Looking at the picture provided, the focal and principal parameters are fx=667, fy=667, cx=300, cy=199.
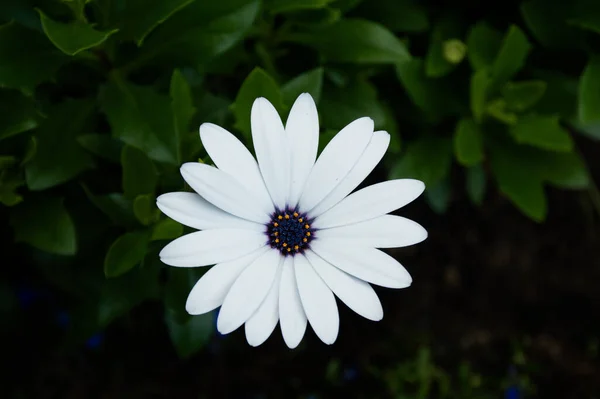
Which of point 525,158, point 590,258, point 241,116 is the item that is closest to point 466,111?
point 525,158

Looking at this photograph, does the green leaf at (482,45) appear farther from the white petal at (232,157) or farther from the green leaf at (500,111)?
the white petal at (232,157)

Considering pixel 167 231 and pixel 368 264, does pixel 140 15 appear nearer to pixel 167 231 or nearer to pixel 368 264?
pixel 167 231

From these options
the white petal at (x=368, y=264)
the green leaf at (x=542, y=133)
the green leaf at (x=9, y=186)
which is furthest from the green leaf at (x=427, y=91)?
the green leaf at (x=9, y=186)

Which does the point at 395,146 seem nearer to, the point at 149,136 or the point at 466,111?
the point at 466,111

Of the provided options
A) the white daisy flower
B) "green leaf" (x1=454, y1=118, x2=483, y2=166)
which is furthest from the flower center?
"green leaf" (x1=454, y1=118, x2=483, y2=166)

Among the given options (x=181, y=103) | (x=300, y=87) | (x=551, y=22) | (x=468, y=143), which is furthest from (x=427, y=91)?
(x=181, y=103)
